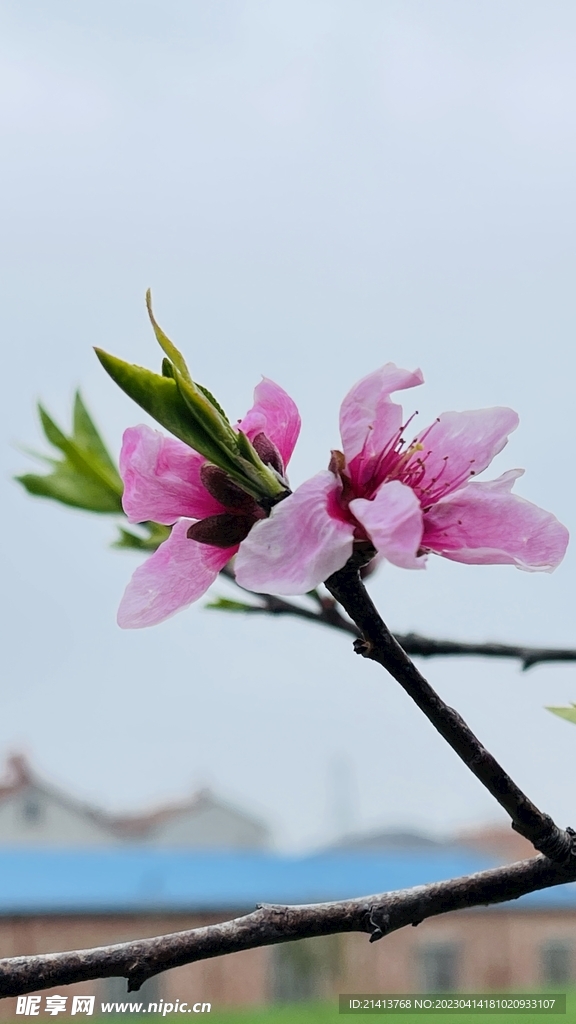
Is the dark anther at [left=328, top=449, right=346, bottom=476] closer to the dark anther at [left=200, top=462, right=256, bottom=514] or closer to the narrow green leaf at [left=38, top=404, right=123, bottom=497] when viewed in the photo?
the dark anther at [left=200, top=462, right=256, bottom=514]

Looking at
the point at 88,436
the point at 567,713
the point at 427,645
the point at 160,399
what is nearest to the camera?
the point at 160,399

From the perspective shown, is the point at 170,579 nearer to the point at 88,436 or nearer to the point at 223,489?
the point at 223,489

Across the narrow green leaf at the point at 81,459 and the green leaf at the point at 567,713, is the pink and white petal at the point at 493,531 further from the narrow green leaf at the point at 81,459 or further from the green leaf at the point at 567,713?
the narrow green leaf at the point at 81,459

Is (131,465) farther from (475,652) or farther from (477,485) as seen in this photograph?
(475,652)

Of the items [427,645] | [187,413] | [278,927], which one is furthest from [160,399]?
[427,645]

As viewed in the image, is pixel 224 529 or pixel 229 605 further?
pixel 229 605

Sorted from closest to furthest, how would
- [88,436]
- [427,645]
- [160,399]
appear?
[160,399], [427,645], [88,436]

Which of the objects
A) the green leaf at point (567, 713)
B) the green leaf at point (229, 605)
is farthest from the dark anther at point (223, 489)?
the green leaf at point (229, 605)

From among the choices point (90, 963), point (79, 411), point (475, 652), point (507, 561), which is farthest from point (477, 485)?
point (79, 411)
